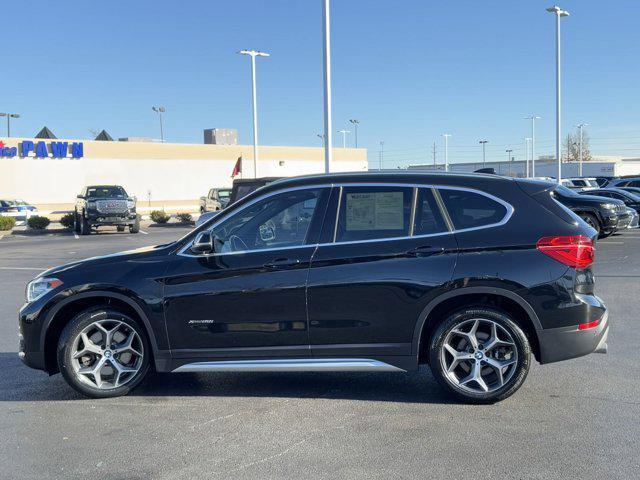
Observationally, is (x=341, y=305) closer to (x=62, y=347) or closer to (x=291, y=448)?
(x=291, y=448)

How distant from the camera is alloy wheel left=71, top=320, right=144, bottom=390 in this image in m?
5.77

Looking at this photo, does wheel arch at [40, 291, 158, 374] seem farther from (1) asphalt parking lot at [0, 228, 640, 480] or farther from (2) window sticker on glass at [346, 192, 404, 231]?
(2) window sticker on glass at [346, 192, 404, 231]

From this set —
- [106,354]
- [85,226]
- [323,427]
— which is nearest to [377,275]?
[323,427]

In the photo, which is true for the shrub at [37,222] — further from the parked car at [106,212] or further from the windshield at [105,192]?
the windshield at [105,192]

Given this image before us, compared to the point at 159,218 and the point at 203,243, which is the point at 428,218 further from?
the point at 159,218

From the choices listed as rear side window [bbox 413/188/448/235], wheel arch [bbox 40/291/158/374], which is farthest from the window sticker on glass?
wheel arch [bbox 40/291/158/374]

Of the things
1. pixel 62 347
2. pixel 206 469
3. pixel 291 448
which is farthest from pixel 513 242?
pixel 62 347

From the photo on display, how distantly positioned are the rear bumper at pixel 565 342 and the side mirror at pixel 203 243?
2.63 meters

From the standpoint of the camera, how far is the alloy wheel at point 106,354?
5.77m

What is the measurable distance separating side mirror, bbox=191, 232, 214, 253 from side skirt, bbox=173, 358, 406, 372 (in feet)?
2.96

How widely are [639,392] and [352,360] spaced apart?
7.72 ft

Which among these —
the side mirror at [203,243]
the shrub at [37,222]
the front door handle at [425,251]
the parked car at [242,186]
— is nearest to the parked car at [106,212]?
the shrub at [37,222]

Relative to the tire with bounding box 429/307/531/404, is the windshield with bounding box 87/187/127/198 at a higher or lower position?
higher

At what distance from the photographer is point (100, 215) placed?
92.6 ft
